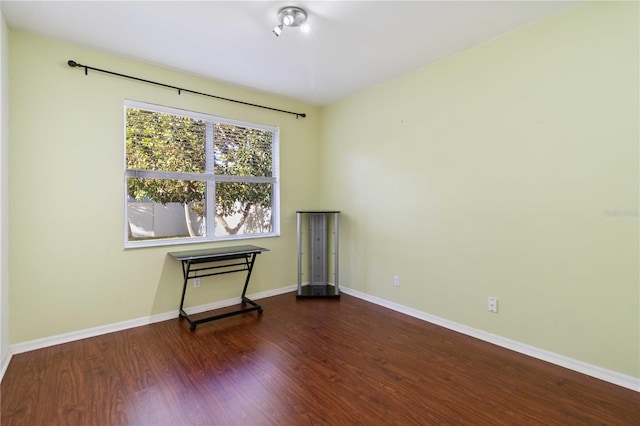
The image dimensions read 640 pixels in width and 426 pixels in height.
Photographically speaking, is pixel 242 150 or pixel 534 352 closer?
pixel 534 352

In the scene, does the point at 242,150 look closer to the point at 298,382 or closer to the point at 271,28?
the point at 271,28

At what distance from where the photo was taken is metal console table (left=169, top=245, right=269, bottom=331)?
3039 mm

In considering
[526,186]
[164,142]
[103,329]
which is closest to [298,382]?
[103,329]

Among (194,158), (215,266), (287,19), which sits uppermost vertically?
(287,19)

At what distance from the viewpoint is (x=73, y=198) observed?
2.70m

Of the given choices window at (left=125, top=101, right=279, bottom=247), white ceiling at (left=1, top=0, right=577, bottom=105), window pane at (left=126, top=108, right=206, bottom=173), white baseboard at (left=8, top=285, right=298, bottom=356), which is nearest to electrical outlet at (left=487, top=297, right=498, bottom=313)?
white ceiling at (left=1, top=0, right=577, bottom=105)

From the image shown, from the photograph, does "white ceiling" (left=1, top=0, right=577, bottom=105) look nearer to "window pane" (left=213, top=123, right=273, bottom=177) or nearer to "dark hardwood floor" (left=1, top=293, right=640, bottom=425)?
"window pane" (left=213, top=123, right=273, bottom=177)

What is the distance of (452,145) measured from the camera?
2943 mm

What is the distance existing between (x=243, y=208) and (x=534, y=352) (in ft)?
10.7

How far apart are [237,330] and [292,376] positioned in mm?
1001

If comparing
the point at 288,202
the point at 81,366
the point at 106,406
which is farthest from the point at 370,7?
the point at 81,366

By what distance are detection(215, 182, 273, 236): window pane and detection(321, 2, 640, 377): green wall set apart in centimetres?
151

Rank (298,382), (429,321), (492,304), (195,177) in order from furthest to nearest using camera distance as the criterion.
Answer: (195,177) → (429,321) → (492,304) → (298,382)

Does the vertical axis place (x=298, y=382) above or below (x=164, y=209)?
below
